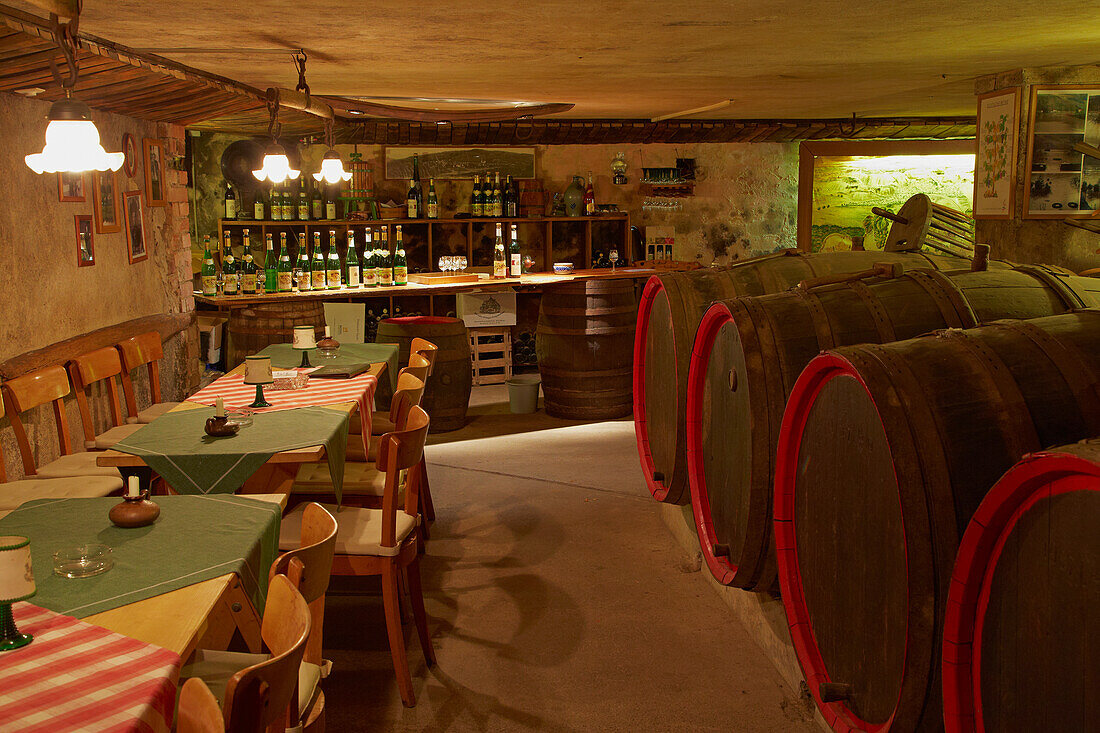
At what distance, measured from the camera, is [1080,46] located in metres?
4.28

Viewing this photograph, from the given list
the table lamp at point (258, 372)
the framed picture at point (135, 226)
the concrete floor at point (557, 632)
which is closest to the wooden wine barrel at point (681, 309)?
the concrete floor at point (557, 632)

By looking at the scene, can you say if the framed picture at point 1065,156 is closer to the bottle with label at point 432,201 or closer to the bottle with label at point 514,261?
the bottle with label at point 514,261

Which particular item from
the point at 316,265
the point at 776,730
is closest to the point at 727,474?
the point at 776,730

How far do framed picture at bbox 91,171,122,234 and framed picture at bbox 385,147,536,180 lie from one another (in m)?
3.05

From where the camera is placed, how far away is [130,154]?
5188mm

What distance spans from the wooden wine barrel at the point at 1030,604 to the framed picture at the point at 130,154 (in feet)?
16.1

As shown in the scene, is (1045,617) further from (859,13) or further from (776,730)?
(859,13)

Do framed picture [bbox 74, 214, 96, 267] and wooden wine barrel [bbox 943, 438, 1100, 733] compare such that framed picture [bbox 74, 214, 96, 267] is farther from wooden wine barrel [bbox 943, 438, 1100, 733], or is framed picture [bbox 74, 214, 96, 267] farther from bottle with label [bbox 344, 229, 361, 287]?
wooden wine barrel [bbox 943, 438, 1100, 733]

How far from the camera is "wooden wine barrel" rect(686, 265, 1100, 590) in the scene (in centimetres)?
249

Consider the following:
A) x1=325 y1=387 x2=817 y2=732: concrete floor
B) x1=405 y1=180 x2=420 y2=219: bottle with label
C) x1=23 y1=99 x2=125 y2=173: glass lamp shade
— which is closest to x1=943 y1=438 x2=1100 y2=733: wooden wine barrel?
x1=325 y1=387 x2=817 y2=732: concrete floor

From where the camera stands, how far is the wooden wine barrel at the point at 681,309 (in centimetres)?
334

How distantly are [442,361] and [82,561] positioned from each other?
4.06 metres

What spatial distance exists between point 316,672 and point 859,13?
2838mm

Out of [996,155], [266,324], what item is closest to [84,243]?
[266,324]
